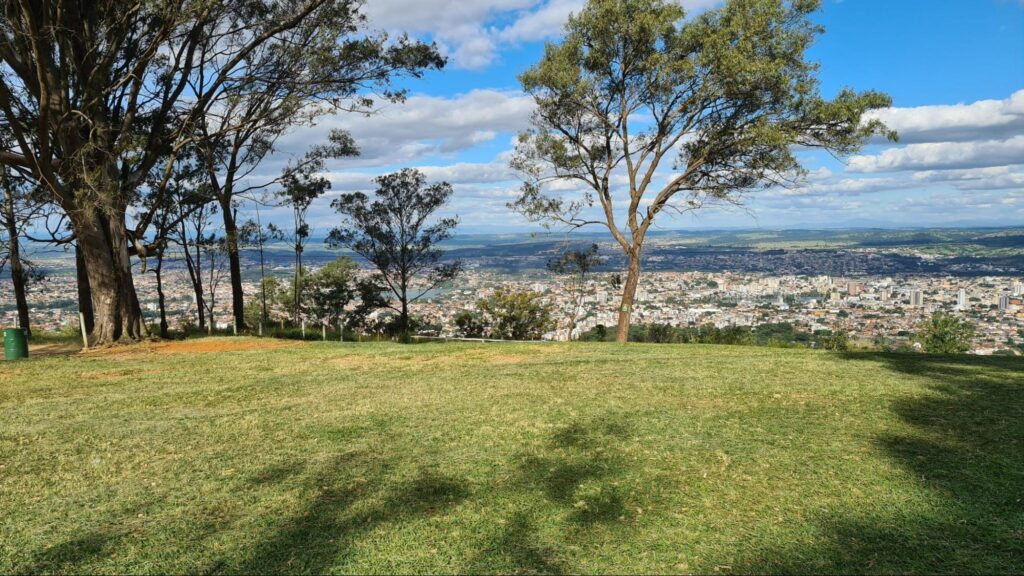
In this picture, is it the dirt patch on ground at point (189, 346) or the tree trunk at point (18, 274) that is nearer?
the dirt patch on ground at point (189, 346)

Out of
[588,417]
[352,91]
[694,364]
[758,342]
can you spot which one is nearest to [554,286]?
[758,342]

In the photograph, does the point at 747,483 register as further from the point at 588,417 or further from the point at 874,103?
the point at 874,103

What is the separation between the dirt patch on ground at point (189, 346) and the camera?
12094mm

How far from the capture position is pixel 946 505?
4082 millimetres

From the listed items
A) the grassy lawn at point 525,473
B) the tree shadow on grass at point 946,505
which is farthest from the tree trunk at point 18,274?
the tree shadow on grass at point 946,505

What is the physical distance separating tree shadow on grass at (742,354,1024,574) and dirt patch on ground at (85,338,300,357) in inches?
434

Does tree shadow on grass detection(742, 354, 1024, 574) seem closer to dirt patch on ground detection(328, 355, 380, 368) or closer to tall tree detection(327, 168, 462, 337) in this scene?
dirt patch on ground detection(328, 355, 380, 368)

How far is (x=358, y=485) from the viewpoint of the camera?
461 centimetres

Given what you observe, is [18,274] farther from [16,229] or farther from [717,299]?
[717,299]

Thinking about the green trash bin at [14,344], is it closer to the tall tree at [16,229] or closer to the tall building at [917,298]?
the tall tree at [16,229]

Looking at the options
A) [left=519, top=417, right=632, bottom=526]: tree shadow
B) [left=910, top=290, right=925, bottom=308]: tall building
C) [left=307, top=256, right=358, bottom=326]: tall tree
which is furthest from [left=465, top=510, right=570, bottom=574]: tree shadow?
[left=910, top=290, right=925, bottom=308]: tall building

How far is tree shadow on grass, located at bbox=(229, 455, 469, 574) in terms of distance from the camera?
3486 mm

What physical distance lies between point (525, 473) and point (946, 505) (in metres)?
2.78

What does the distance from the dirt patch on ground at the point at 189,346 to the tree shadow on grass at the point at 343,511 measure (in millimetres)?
8456
